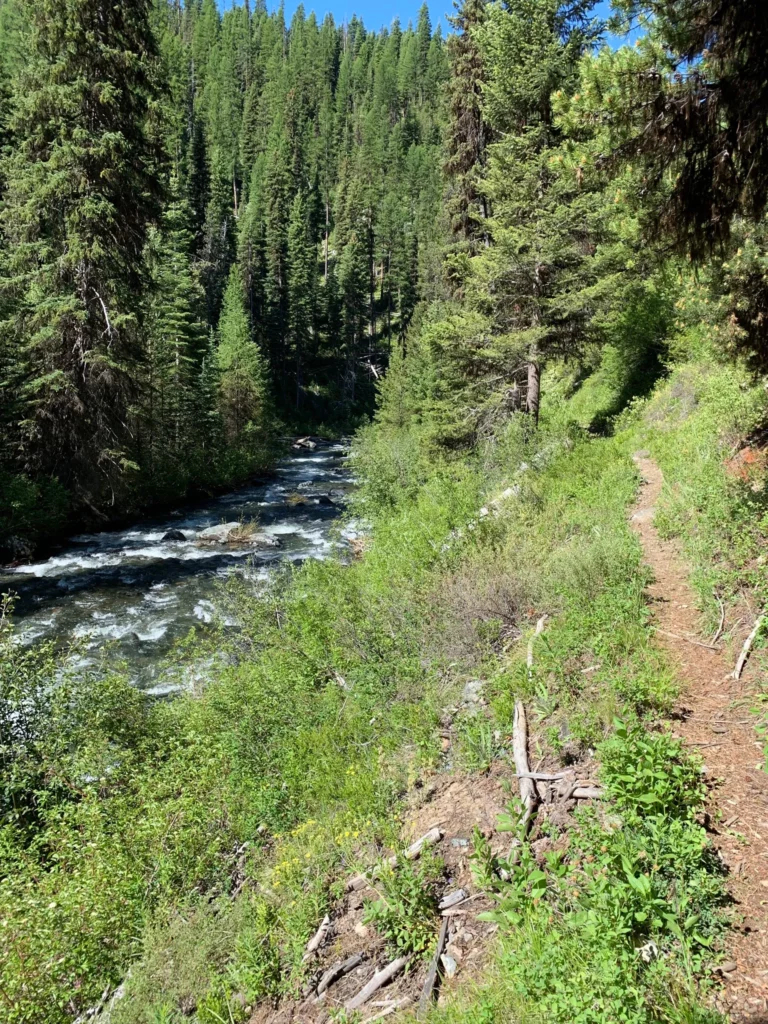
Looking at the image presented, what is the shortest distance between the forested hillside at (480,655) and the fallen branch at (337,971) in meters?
0.01

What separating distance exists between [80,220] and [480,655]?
1846cm

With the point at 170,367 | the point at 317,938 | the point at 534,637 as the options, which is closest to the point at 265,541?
the point at 170,367

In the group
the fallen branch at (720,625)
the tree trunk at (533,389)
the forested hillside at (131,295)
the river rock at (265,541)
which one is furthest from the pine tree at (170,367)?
the fallen branch at (720,625)

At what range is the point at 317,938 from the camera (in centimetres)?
391

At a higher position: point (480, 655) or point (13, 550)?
point (480, 655)

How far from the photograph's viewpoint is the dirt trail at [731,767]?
259 centimetres

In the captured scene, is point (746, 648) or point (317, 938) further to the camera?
point (746, 648)

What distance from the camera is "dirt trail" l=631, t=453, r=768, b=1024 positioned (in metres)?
2.59

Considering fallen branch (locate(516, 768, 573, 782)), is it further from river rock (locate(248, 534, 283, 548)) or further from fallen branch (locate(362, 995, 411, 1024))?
river rock (locate(248, 534, 283, 548))

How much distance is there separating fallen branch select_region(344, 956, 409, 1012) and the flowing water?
633 centimetres

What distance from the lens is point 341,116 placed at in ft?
314

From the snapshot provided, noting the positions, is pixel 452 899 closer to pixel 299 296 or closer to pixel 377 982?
pixel 377 982

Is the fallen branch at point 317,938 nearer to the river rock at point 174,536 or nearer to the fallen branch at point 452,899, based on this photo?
the fallen branch at point 452,899

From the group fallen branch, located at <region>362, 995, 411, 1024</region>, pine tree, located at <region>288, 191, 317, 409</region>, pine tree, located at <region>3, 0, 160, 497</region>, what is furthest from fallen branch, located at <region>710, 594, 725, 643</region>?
pine tree, located at <region>288, 191, 317, 409</region>
